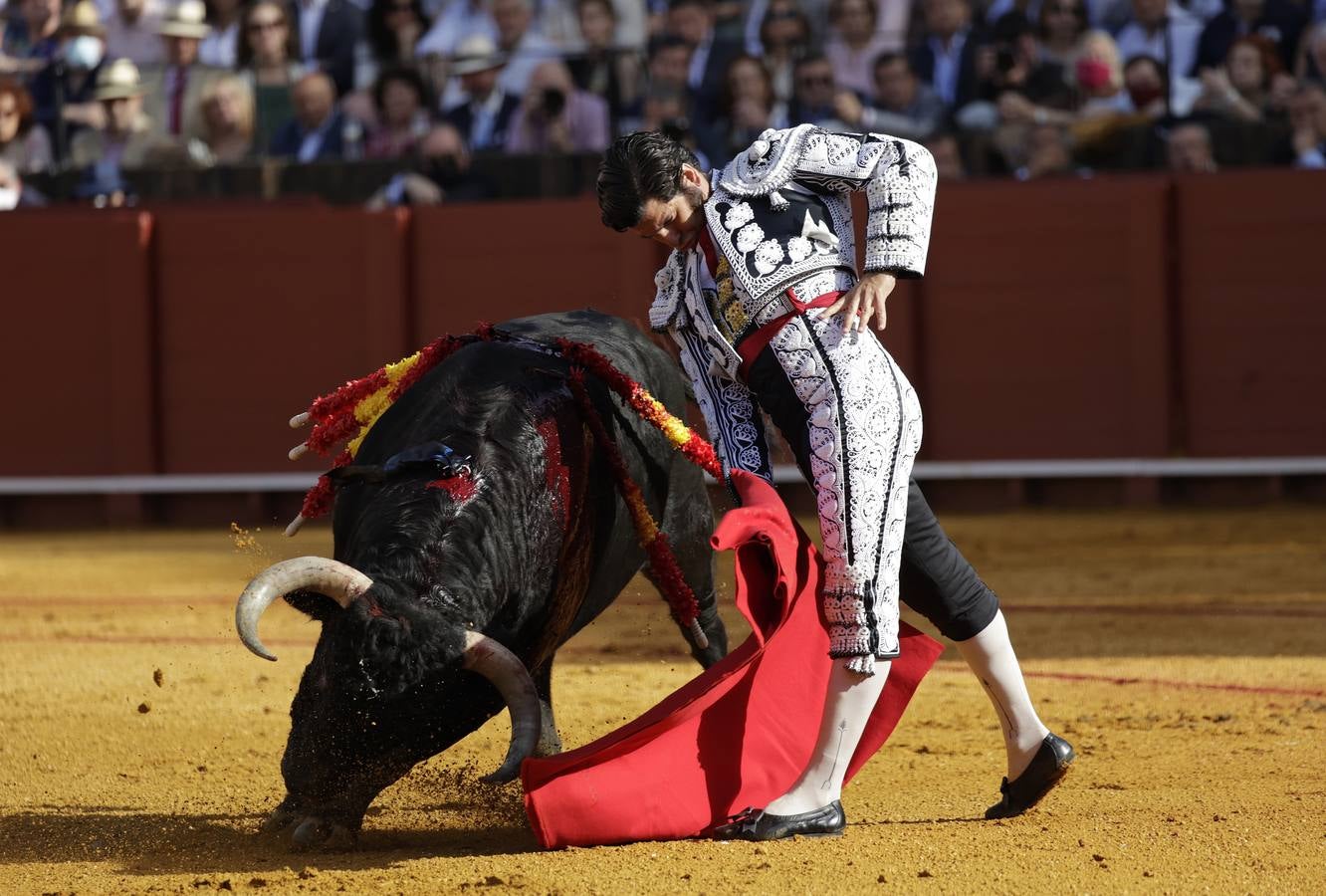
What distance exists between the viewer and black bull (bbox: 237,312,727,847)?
232 cm

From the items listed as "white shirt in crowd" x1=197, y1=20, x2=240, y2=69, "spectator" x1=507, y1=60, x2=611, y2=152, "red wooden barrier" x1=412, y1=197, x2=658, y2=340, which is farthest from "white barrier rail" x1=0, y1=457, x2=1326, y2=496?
"white shirt in crowd" x1=197, y1=20, x2=240, y2=69

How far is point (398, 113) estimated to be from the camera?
24.6 feet

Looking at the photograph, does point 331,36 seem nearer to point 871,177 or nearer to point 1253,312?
point 1253,312

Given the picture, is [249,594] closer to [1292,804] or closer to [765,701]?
[765,701]

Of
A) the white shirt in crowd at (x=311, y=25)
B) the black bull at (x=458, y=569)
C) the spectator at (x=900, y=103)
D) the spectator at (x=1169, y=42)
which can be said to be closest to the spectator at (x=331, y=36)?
the white shirt in crowd at (x=311, y=25)

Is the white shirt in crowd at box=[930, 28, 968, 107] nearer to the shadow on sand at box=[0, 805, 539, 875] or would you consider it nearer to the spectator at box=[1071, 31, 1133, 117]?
the spectator at box=[1071, 31, 1133, 117]

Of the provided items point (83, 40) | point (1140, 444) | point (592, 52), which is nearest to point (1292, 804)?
point (1140, 444)

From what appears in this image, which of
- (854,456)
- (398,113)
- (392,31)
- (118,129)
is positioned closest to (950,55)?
(398,113)

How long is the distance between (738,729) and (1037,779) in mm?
455

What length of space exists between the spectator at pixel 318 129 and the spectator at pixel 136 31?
0.75 meters

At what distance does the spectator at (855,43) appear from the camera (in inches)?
288

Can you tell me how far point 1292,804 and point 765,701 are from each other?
2.73 ft

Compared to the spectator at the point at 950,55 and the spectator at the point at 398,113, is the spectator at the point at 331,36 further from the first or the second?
the spectator at the point at 950,55

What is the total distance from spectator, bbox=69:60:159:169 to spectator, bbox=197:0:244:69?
358mm
